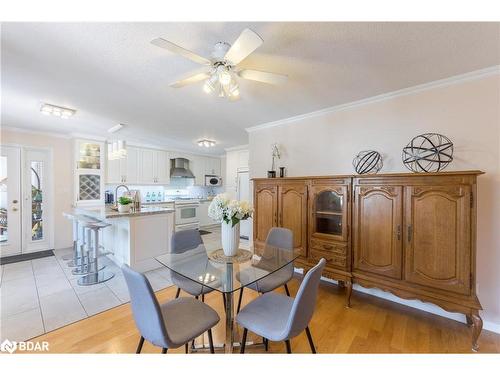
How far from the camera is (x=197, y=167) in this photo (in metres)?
6.74

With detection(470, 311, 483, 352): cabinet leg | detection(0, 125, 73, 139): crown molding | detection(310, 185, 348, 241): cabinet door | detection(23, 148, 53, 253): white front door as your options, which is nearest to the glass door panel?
detection(23, 148, 53, 253): white front door

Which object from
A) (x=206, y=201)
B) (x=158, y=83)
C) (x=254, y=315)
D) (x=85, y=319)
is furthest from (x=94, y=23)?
(x=206, y=201)

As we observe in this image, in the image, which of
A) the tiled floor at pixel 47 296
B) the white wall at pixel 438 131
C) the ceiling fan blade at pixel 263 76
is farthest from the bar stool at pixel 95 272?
the white wall at pixel 438 131

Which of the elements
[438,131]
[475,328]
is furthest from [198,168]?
[475,328]

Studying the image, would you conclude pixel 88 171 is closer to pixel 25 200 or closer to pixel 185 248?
pixel 25 200

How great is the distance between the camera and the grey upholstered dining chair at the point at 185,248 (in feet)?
6.20

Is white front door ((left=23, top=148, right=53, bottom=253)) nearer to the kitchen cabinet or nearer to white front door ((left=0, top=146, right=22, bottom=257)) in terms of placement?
white front door ((left=0, top=146, right=22, bottom=257))

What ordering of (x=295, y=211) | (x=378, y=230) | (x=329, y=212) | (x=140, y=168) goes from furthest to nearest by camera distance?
(x=140, y=168), (x=295, y=211), (x=329, y=212), (x=378, y=230)

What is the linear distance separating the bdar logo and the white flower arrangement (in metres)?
1.86

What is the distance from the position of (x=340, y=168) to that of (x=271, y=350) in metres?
2.18

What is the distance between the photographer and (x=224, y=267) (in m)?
1.70

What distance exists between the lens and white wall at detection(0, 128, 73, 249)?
4255 millimetres

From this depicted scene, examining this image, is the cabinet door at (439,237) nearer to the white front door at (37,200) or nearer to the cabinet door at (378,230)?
the cabinet door at (378,230)

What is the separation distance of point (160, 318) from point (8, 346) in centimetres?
168
